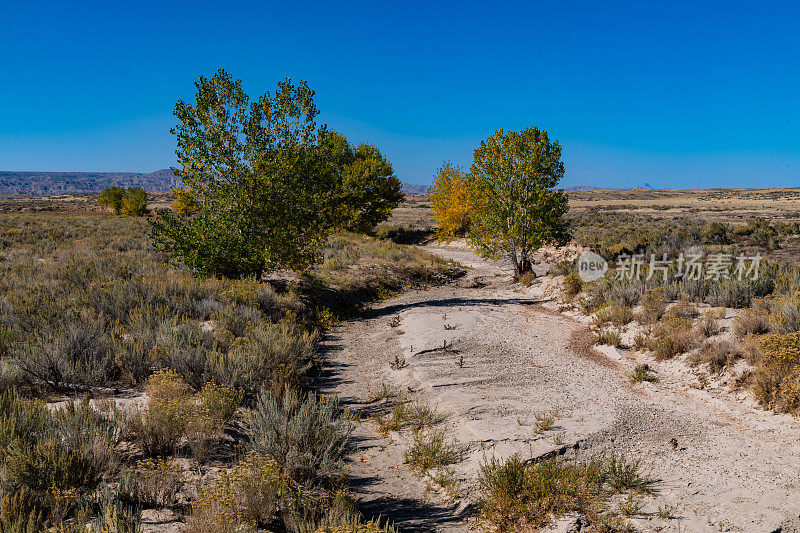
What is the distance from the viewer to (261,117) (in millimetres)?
13383

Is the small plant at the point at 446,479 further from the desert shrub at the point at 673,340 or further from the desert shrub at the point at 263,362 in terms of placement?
the desert shrub at the point at 673,340

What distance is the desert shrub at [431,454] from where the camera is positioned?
5457mm

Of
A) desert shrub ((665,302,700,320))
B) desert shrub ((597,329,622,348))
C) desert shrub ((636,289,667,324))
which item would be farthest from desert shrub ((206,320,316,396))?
desert shrub ((665,302,700,320))

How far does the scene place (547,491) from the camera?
4504 mm

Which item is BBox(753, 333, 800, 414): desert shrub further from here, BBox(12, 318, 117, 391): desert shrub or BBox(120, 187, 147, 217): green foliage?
BBox(120, 187, 147, 217): green foliage

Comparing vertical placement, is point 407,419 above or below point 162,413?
below

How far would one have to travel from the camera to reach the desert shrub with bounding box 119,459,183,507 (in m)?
3.95

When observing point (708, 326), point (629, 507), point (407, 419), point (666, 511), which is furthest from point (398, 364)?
point (708, 326)

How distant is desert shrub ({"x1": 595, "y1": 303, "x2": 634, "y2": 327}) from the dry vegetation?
7535 mm

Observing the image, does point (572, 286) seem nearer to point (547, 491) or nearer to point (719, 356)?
point (719, 356)

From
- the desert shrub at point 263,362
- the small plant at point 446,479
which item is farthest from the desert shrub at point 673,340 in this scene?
the desert shrub at point 263,362

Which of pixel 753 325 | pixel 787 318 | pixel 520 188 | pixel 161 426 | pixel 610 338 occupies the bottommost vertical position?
pixel 610 338

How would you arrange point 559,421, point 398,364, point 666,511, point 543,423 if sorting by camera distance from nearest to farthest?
point 666,511, point 543,423, point 559,421, point 398,364

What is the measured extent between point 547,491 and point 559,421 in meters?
2.17
